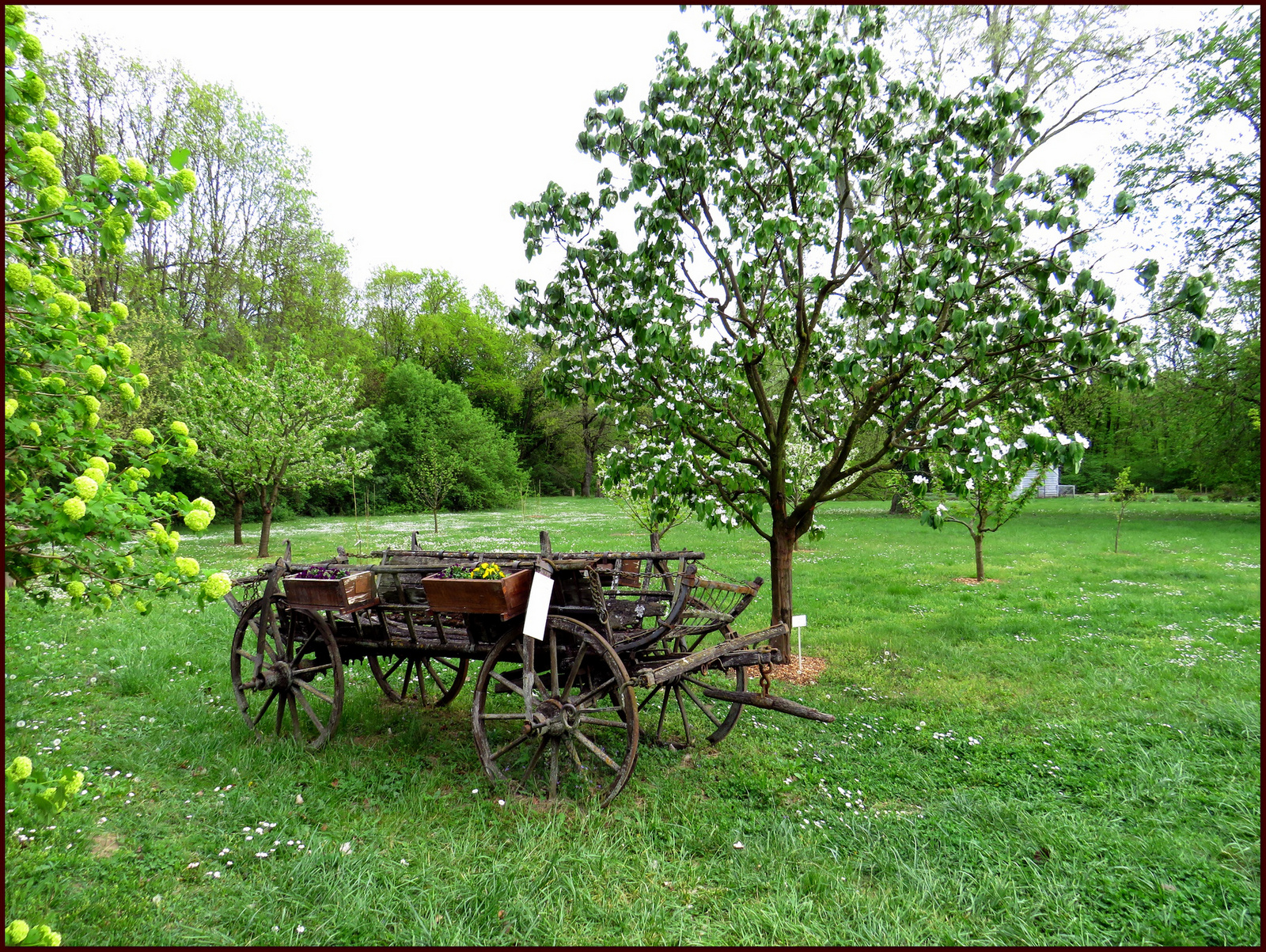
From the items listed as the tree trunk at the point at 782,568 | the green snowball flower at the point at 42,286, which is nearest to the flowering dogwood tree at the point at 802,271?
the tree trunk at the point at 782,568

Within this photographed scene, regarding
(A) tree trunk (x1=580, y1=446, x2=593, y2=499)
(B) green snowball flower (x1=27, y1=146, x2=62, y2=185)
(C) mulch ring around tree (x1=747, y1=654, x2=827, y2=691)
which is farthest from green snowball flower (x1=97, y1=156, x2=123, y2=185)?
(A) tree trunk (x1=580, y1=446, x2=593, y2=499)

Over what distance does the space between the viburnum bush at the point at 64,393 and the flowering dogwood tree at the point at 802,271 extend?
3871 millimetres

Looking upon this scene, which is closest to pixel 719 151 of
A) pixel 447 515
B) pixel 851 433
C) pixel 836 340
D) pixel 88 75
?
pixel 836 340

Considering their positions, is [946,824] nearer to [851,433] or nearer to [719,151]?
[851,433]

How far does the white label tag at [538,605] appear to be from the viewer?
4375 millimetres

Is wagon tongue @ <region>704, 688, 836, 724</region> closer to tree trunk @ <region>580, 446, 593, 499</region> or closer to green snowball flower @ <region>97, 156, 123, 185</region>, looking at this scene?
green snowball flower @ <region>97, 156, 123, 185</region>

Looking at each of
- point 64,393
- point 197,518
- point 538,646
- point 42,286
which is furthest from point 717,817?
point 42,286

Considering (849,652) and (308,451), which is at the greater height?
(308,451)

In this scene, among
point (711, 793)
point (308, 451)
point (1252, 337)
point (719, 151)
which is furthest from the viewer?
point (1252, 337)

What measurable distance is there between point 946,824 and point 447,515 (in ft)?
98.5

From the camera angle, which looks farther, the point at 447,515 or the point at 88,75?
the point at 447,515

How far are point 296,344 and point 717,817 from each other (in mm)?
18421

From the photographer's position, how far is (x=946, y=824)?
427cm

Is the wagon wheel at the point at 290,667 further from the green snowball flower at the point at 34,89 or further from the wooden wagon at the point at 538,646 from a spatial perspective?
the green snowball flower at the point at 34,89
